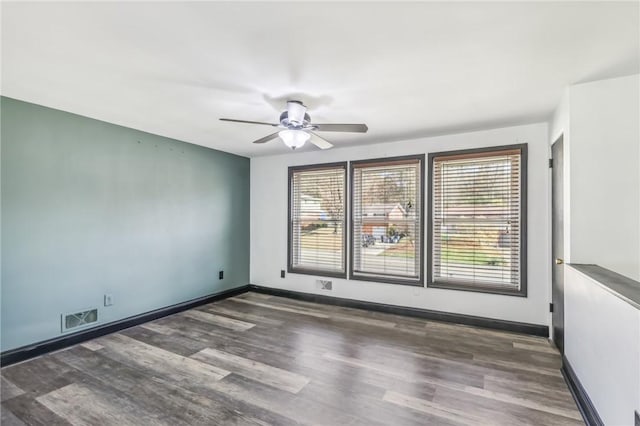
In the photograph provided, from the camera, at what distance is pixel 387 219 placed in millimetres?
4250

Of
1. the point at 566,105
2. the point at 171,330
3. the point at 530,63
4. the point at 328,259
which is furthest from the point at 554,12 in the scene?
the point at 171,330

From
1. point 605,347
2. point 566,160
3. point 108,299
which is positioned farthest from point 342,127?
point 108,299

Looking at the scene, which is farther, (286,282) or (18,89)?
(286,282)

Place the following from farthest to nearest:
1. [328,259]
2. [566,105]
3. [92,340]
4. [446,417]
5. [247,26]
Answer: [328,259], [92,340], [566,105], [446,417], [247,26]

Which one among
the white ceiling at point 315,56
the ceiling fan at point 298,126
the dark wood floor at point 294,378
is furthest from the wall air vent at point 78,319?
the ceiling fan at point 298,126

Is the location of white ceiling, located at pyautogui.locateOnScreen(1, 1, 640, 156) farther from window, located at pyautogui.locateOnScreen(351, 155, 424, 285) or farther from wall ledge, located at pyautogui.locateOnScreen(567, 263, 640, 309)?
wall ledge, located at pyautogui.locateOnScreen(567, 263, 640, 309)

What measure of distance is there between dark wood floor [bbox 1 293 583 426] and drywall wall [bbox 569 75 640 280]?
1.12m

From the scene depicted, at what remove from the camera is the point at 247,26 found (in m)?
1.68

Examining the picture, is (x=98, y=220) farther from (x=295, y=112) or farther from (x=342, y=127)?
(x=342, y=127)

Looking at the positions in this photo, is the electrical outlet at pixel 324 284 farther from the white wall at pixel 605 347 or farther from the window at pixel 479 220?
the white wall at pixel 605 347

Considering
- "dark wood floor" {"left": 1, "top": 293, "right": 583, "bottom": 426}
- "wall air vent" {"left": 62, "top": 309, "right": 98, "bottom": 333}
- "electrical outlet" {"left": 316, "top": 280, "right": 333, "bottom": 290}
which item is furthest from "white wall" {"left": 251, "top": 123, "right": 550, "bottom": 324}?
"wall air vent" {"left": 62, "top": 309, "right": 98, "bottom": 333}

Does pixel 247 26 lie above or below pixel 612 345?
above

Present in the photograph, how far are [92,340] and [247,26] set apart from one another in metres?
3.46

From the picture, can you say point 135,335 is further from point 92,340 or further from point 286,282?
Result: point 286,282
